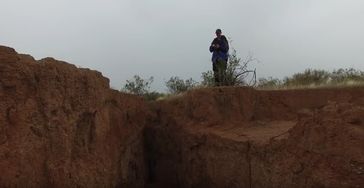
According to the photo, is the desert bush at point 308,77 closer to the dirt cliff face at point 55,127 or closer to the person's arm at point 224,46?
the person's arm at point 224,46

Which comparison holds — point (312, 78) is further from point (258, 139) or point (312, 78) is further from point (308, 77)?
point (258, 139)

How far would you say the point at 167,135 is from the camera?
1388cm

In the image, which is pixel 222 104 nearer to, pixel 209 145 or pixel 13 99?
pixel 209 145

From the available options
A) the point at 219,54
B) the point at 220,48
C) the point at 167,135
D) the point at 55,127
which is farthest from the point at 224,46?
the point at 55,127

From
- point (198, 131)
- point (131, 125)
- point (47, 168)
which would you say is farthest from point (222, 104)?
point (47, 168)

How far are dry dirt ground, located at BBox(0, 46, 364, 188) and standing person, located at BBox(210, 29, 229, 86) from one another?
5.36 feet

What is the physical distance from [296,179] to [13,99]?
5050mm

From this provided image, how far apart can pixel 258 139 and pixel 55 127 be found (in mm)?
4123

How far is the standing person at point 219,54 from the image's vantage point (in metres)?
15.3

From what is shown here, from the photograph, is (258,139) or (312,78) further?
(312,78)

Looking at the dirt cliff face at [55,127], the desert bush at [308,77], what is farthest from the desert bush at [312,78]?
the dirt cliff face at [55,127]

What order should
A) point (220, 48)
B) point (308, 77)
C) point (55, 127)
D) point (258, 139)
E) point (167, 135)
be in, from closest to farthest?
1. point (55, 127)
2. point (258, 139)
3. point (167, 135)
4. point (220, 48)
5. point (308, 77)

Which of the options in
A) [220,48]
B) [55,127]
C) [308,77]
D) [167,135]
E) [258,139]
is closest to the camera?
[55,127]

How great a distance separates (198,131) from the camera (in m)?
13.2
